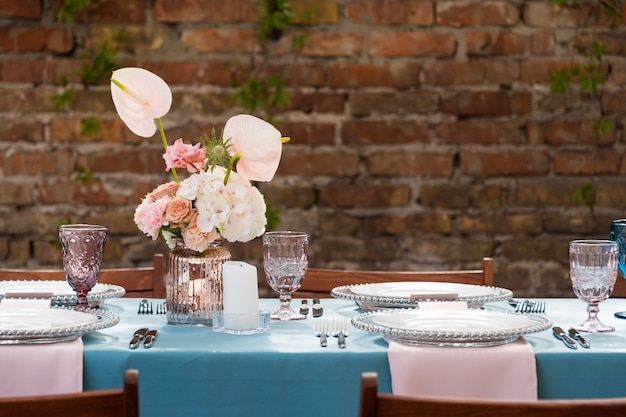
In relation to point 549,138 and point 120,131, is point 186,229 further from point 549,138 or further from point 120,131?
point 549,138

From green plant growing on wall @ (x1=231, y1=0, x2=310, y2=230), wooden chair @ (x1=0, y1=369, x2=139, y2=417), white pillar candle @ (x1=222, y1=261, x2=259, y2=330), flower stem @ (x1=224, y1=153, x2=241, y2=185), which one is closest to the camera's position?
wooden chair @ (x1=0, y1=369, x2=139, y2=417)

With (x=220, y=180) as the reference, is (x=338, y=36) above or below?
above

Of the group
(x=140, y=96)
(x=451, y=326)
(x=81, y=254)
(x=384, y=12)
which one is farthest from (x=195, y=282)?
(x=384, y=12)

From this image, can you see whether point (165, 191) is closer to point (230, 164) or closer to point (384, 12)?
point (230, 164)

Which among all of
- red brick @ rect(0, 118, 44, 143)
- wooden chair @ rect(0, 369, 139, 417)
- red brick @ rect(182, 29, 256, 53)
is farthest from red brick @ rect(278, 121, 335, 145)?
wooden chair @ rect(0, 369, 139, 417)

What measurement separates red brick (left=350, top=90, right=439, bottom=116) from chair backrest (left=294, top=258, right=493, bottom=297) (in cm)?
81

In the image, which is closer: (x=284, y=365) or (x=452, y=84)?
(x=284, y=365)

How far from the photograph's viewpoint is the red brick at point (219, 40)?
9.25 ft

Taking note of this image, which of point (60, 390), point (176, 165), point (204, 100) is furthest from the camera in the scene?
point (204, 100)

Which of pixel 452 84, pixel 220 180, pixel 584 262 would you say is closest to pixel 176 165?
pixel 220 180

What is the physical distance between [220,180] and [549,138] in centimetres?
152

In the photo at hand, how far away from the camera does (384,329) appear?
53.0 inches

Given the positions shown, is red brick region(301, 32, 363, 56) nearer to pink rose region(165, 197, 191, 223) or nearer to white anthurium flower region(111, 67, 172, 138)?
white anthurium flower region(111, 67, 172, 138)

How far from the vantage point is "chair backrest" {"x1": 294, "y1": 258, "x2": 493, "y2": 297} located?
Answer: 210cm
